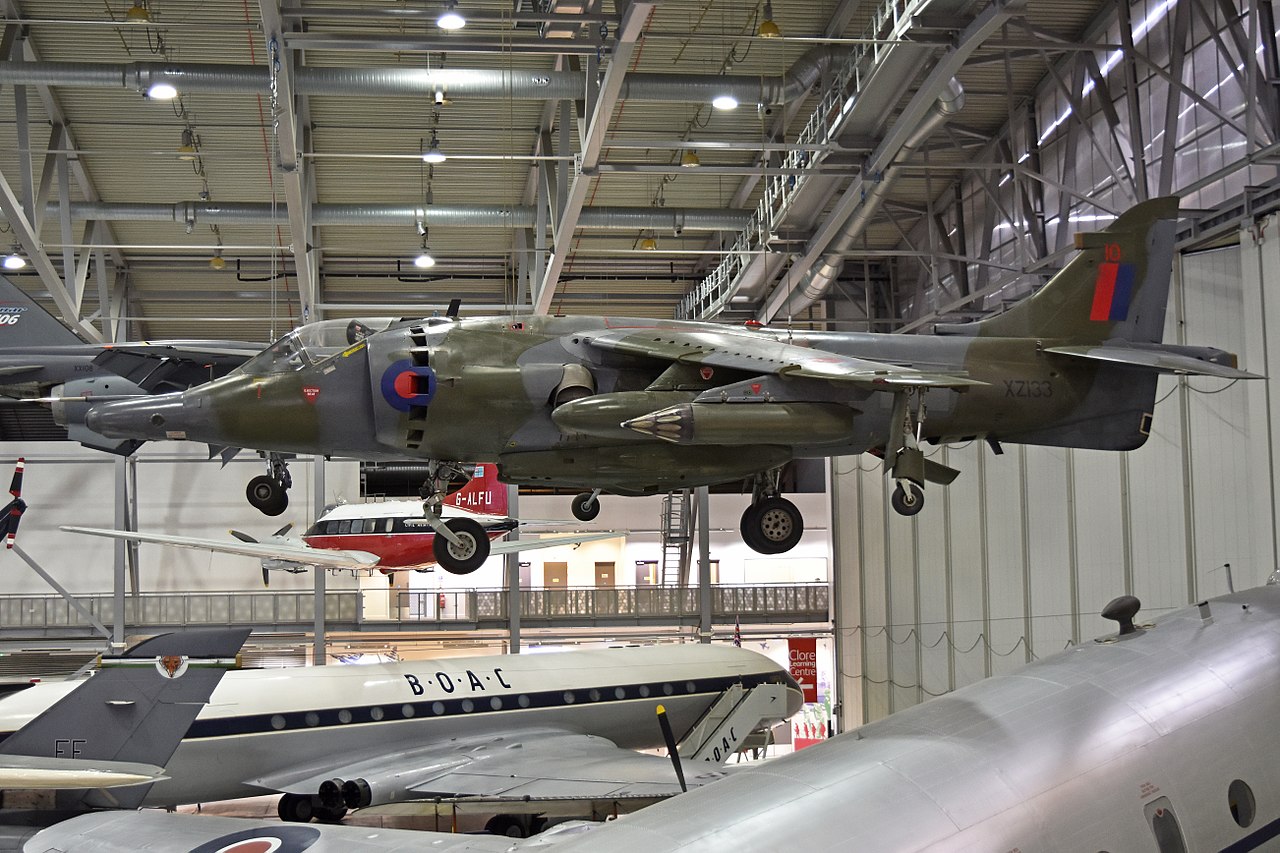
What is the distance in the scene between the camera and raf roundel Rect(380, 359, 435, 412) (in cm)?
841

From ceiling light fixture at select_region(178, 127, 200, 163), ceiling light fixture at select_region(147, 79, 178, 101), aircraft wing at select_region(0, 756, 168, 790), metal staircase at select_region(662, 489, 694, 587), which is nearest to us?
aircraft wing at select_region(0, 756, 168, 790)

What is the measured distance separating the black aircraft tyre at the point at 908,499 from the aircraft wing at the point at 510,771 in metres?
8.13

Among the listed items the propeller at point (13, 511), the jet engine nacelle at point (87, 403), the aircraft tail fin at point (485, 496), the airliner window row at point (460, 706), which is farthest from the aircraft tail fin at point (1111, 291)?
the propeller at point (13, 511)

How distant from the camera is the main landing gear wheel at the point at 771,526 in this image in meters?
9.30

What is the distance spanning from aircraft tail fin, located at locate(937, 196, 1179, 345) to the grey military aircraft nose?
636 cm

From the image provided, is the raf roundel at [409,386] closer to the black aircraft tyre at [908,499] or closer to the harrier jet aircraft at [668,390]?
the harrier jet aircraft at [668,390]

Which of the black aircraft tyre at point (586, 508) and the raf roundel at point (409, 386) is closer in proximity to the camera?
the raf roundel at point (409, 386)

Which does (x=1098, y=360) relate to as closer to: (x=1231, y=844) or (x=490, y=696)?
(x=1231, y=844)

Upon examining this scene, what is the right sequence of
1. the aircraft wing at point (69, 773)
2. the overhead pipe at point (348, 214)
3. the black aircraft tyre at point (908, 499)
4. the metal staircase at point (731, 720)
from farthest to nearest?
the overhead pipe at point (348, 214), the metal staircase at point (731, 720), the aircraft wing at point (69, 773), the black aircraft tyre at point (908, 499)

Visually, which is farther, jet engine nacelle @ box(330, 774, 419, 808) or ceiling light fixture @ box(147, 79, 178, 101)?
jet engine nacelle @ box(330, 774, 419, 808)

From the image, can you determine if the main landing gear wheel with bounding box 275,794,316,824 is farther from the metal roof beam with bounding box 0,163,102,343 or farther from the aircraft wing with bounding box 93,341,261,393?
the metal roof beam with bounding box 0,163,102,343

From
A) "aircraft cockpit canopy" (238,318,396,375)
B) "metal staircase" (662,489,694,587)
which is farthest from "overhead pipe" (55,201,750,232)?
"aircraft cockpit canopy" (238,318,396,375)

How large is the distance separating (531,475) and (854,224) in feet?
38.4

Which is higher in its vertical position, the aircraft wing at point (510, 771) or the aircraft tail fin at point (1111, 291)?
the aircraft tail fin at point (1111, 291)
